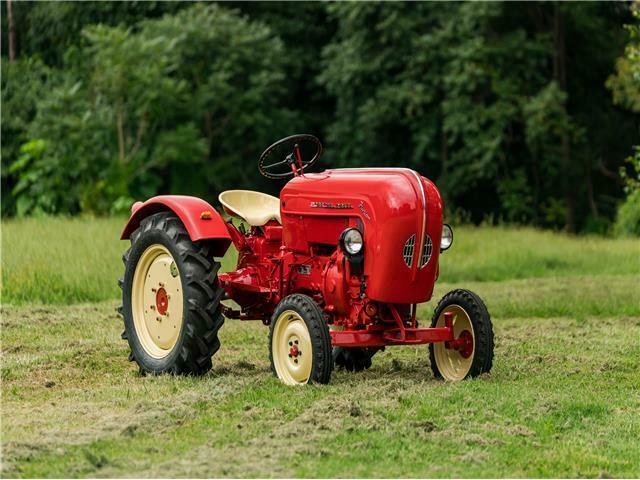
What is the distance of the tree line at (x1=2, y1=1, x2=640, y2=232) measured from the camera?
2461 centimetres

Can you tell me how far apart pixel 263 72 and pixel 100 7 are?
167 inches

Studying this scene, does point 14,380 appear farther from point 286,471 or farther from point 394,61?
point 394,61

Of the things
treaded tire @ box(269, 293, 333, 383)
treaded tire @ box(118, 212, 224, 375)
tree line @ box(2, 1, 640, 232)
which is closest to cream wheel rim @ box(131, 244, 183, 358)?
treaded tire @ box(118, 212, 224, 375)

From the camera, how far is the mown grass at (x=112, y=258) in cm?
1240

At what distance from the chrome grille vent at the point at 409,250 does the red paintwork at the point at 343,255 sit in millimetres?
25

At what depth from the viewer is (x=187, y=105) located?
26172 mm

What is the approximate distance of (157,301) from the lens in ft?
26.8

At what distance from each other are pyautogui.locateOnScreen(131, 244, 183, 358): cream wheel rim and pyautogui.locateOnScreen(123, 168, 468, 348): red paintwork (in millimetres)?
354

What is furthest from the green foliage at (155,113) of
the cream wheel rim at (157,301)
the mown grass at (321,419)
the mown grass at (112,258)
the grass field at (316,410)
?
the mown grass at (321,419)

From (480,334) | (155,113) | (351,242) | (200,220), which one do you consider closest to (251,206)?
(200,220)

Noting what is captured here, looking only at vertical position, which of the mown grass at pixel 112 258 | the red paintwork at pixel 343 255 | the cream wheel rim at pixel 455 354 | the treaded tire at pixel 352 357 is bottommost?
the mown grass at pixel 112 258

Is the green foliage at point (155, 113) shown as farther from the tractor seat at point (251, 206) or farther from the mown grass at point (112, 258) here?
the tractor seat at point (251, 206)

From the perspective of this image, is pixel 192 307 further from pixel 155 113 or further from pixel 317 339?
pixel 155 113

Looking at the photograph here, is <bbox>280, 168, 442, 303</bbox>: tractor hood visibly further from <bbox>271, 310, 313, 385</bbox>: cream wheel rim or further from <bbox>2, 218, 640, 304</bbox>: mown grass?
<bbox>2, 218, 640, 304</bbox>: mown grass
